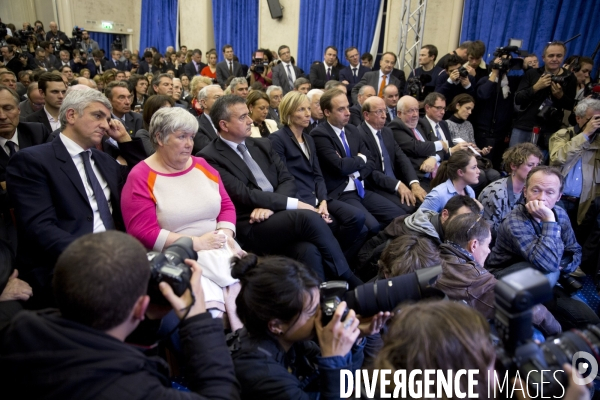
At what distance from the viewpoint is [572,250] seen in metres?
2.26

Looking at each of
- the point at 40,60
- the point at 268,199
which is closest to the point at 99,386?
the point at 268,199

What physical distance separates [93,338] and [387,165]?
291 centimetres

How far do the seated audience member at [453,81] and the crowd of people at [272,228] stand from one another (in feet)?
0.10

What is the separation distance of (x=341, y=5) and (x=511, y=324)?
23.6ft

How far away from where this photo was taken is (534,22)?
5.29 meters

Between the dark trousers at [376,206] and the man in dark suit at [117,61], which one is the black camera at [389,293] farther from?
the man in dark suit at [117,61]

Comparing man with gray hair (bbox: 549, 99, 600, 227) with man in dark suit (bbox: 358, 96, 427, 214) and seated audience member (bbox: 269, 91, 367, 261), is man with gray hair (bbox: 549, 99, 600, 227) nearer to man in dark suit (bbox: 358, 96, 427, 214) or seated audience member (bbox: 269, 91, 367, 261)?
man in dark suit (bbox: 358, 96, 427, 214)

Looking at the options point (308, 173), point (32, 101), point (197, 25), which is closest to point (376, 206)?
point (308, 173)

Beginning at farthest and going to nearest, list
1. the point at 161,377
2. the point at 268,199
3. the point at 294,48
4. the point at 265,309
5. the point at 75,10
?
the point at 75,10 < the point at 294,48 < the point at 268,199 < the point at 265,309 < the point at 161,377

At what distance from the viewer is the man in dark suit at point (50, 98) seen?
118 inches

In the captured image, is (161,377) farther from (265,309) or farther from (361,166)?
(361,166)

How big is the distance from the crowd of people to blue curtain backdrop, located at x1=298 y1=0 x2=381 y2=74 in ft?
8.68

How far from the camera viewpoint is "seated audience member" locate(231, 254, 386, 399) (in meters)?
1.08

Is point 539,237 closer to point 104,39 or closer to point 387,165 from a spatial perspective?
point 387,165
